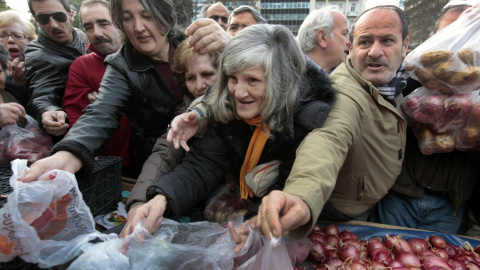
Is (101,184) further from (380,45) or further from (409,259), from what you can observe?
(380,45)

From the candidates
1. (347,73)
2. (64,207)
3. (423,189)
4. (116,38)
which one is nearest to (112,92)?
(64,207)

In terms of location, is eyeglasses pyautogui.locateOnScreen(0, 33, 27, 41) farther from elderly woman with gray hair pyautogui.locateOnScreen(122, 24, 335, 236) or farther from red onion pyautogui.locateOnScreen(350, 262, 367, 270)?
red onion pyautogui.locateOnScreen(350, 262, 367, 270)

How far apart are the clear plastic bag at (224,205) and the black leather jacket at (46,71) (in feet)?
4.22

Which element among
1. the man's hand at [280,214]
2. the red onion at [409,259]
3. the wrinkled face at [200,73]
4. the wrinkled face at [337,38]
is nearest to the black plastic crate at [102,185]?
the wrinkled face at [200,73]

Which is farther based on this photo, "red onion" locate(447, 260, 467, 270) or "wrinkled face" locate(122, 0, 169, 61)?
"wrinkled face" locate(122, 0, 169, 61)

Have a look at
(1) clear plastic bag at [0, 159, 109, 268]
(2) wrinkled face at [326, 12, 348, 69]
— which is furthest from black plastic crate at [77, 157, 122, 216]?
(2) wrinkled face at [326, 12, 348, 69]

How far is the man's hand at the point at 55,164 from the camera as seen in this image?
44.1 inches

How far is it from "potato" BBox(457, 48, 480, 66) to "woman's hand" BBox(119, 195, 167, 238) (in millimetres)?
1656

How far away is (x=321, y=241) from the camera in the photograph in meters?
1.50

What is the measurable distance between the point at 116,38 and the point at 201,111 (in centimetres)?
142

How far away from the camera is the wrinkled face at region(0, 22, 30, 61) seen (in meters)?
2.78

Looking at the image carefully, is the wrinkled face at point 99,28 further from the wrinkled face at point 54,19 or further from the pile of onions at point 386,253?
the pile of onions at point 386,253

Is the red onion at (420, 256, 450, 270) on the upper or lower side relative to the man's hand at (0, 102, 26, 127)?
lower

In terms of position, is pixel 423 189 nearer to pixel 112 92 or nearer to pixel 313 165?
pixel 313 165
